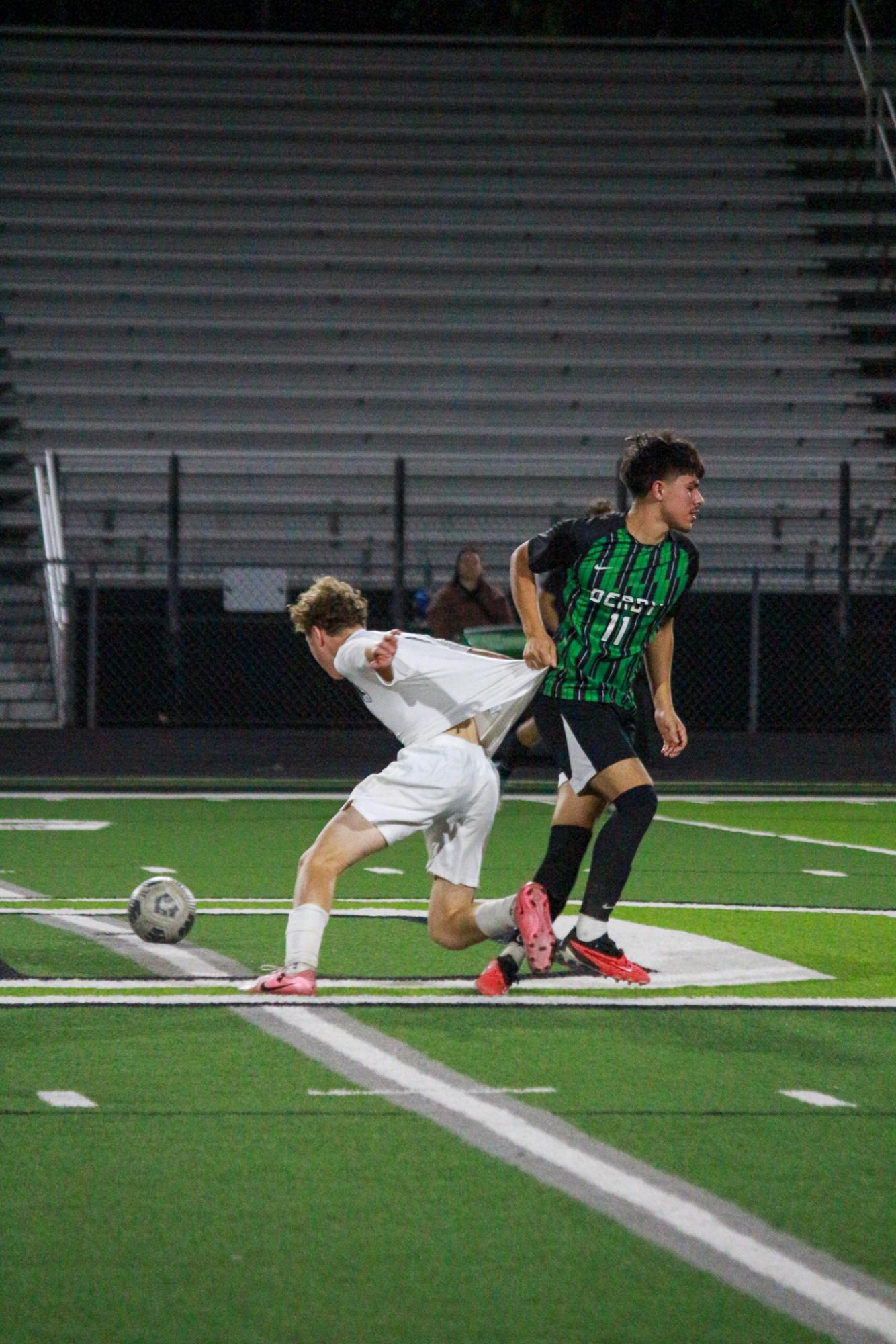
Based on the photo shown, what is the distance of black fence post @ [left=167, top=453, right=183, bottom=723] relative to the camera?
2128 cm

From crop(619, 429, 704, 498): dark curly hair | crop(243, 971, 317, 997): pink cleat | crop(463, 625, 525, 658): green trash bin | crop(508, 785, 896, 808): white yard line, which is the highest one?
→ crop(619, 429, 704, 498): dark curly hair

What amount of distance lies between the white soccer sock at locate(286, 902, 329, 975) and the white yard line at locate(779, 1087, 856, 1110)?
5.86 feet

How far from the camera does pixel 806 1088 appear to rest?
18.2ft

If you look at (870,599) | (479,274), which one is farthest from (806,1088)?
(479,274)

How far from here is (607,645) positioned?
23.8ft

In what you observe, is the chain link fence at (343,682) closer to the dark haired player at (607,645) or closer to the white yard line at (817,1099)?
the dark haired player at (607,645)

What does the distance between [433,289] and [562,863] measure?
65.0 ft

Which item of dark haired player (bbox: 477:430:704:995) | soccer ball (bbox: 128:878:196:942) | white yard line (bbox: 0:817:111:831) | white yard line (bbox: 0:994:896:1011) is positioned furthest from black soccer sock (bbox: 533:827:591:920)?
white yard line (bbox: 0:817:111:831)

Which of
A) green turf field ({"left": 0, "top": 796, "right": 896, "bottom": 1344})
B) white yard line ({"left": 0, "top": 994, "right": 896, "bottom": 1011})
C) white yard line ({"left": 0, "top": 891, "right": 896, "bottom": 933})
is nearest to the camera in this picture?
green turf field ({"left": 0, "top": 796, "right": 896, "bottom": 1344})

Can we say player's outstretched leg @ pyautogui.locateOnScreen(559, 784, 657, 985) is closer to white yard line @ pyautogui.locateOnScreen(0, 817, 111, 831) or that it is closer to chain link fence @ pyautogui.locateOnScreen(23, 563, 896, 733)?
white yard line @ pyautogui.locateOnScreen(0, 817, 111, 831)

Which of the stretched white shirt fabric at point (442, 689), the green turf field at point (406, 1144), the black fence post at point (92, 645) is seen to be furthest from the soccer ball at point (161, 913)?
the black fence post at point (92, 645)

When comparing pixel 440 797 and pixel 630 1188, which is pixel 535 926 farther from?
pixel 630 1188

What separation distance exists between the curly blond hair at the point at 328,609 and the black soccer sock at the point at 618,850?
1.14m

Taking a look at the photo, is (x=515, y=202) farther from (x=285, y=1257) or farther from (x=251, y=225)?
(x=285, y=1257)
